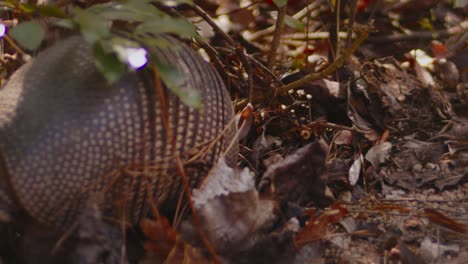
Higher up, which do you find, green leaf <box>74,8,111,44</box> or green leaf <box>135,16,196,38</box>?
green leaf <box>74,8,111,44</box>

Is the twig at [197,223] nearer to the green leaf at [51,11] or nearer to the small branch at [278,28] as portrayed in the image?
the green leaf at [51,11]

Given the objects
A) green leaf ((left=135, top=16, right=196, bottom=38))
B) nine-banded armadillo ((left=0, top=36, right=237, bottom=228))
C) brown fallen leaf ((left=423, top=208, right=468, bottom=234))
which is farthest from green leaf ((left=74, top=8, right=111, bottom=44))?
brown fallen leaf ((left=423, top=208, right=468, bottom=234))

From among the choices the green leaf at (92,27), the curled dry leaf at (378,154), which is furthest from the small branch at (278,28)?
the green leaf at (92,27)

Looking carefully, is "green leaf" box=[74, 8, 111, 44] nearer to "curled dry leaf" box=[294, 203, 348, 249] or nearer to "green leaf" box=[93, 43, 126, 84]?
"green leaf" box=[93, 43, 126, 84]

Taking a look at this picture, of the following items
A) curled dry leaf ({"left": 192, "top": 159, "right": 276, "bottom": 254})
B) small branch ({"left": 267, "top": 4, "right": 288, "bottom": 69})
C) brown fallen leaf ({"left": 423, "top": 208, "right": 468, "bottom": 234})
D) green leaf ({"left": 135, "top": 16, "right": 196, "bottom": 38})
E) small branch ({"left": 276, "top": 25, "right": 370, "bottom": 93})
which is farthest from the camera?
small branch ({"left": 267, "top": 4, "right": 288, "bottom": 69})

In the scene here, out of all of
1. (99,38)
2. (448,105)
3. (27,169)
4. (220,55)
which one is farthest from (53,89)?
(448,105)

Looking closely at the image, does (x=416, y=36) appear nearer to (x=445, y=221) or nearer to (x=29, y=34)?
(x=445, y=221)

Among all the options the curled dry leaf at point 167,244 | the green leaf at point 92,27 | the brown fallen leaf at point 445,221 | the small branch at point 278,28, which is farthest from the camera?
the small branch at point 278,28
